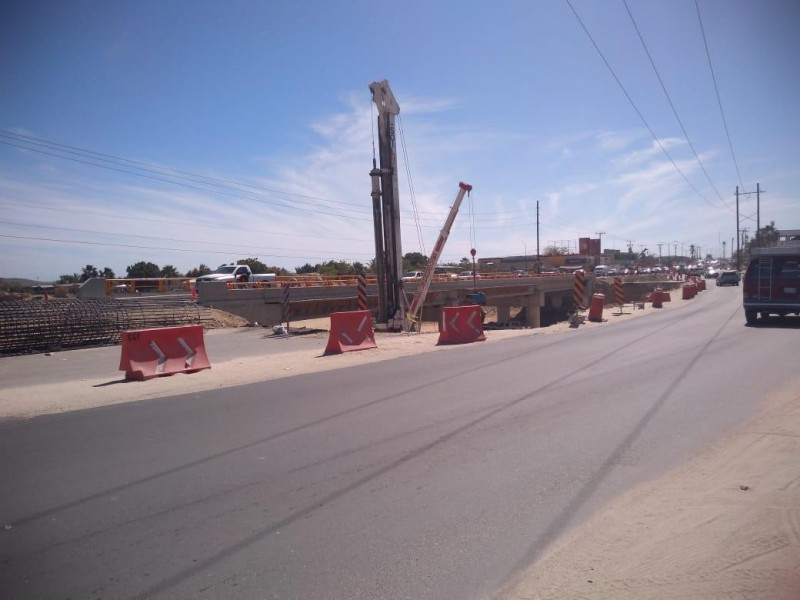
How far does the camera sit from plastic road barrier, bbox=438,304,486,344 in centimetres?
1814

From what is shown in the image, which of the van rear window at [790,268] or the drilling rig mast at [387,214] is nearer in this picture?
the van rear window at [790,268]

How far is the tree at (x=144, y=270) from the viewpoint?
Result: 64688mm

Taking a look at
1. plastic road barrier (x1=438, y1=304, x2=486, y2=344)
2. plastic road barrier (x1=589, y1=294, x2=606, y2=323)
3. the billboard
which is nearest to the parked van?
plastic road barrier (x1=589, y1=294, x2=606, y2=323)

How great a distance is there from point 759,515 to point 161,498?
505 centimetres

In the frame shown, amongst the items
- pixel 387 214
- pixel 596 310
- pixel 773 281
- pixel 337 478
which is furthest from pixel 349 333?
pixel 773 281

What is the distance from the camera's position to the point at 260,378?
11969 millimetres

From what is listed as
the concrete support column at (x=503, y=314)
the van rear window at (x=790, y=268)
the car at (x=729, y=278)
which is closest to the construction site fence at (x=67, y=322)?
the van rear window at (x=790, y=268)

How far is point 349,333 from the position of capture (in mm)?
16438

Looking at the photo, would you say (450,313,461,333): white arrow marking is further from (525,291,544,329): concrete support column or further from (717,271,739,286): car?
(717,271,739,286): car

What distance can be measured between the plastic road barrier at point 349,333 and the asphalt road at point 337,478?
200 inches

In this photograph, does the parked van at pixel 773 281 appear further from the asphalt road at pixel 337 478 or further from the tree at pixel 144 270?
the tree at pixel 144 270

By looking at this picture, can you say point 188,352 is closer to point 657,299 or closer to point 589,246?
point 657,299

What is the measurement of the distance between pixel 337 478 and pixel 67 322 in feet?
54.0

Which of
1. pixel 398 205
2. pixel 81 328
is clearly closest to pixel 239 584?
pixel 81 328
